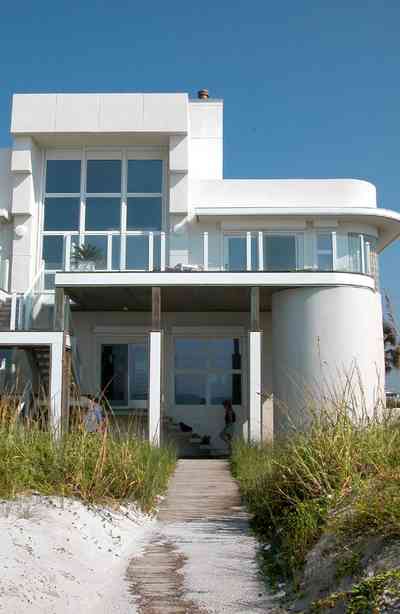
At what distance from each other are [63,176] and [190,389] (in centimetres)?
692

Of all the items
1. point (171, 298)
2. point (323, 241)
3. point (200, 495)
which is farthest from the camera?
point (323, 241)

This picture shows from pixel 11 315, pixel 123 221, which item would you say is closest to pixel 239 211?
pixel 123 221

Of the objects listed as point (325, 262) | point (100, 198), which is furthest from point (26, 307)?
point (325, 262)

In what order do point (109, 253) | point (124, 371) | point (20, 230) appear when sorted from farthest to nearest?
point (124, 371) < point (20, 230) < point (109, 253)

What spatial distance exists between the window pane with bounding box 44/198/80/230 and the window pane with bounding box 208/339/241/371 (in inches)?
Result: 201

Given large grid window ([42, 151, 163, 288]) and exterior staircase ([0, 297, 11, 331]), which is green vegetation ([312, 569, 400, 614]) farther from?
large grid window ([42, 151, 163, 288])

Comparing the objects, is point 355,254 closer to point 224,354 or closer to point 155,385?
point 224,354

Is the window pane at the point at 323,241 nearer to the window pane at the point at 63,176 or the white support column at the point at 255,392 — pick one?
the white support column at the point at 255,392

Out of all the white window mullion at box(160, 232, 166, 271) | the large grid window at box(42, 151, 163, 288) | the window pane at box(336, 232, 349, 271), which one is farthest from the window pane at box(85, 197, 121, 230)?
the window pane at box(336, 232, 349, 271)

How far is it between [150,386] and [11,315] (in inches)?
140

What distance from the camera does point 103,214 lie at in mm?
20531

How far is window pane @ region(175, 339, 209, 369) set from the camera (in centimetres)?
2067

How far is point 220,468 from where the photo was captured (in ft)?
49.0

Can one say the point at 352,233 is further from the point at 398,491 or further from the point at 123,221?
the point at 398,491
